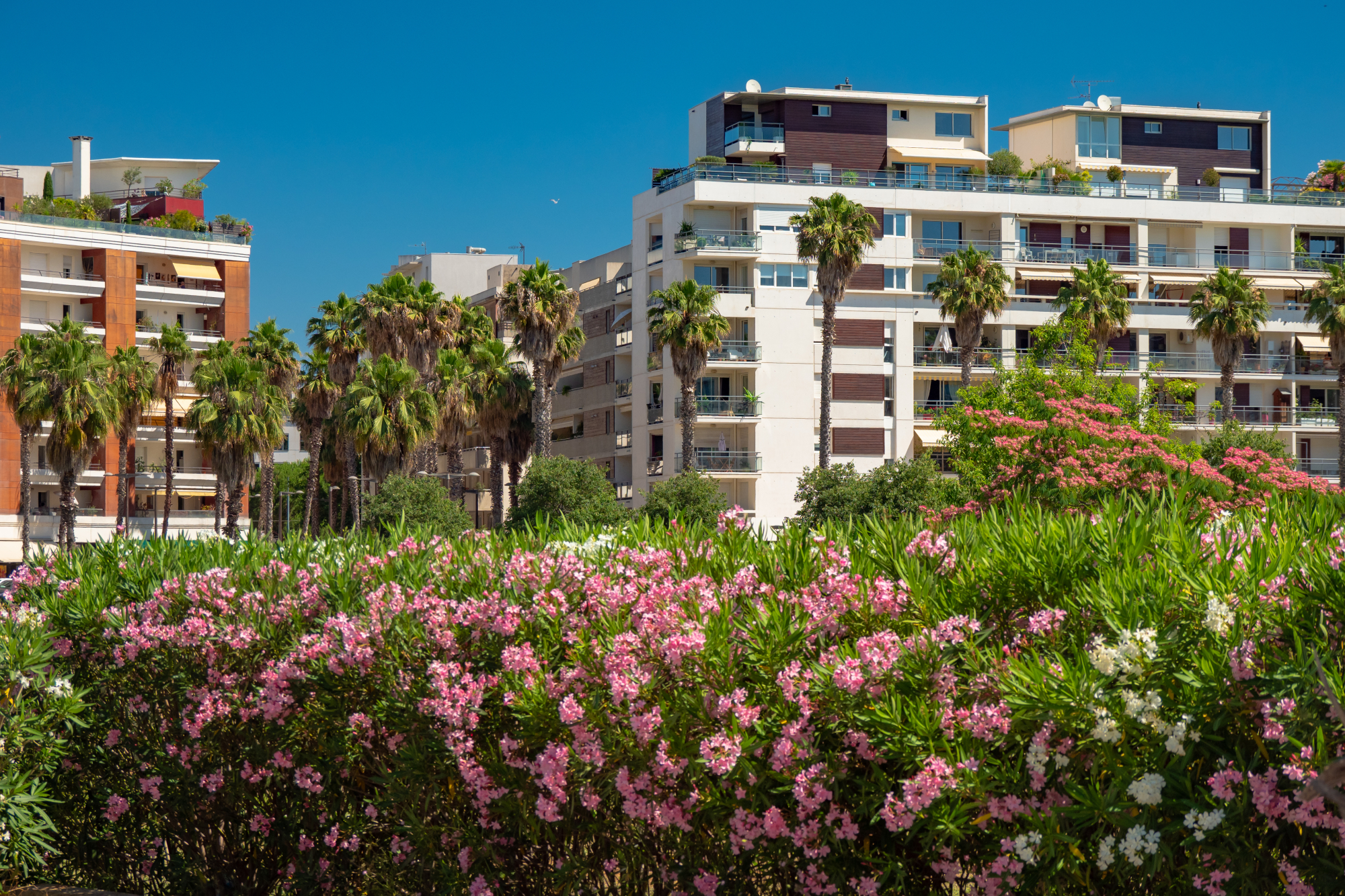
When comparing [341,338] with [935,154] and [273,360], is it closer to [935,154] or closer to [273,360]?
[273,360]

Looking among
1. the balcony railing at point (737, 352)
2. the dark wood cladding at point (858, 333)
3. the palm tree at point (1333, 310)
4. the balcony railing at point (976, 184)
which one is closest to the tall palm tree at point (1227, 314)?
the palm tree at point (1333, 310)

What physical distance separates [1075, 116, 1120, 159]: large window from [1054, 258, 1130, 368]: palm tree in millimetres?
16971

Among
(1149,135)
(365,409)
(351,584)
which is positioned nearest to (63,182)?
(365,409)

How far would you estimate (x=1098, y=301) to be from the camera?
66.2 m

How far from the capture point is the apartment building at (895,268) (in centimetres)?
6938

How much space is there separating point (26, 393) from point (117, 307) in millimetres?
19565

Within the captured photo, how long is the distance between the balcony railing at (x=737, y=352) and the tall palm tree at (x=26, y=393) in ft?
97.9

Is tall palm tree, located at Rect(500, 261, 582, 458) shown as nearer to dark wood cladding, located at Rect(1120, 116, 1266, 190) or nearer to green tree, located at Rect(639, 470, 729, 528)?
green tree, located at Rect(639, 470, 729, 528)

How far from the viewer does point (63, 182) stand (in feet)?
331

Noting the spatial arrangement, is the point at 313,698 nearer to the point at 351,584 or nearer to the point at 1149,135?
the point at 351,584

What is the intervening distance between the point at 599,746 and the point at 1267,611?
8.60 ft

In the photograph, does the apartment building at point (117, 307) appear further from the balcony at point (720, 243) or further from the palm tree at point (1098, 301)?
the palm tree at point (1098, 301)

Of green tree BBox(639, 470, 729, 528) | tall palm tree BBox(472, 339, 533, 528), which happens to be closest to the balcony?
tall palm tree BBox(472, 339, 533, 528)

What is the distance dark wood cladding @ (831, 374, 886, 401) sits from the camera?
229 ft
